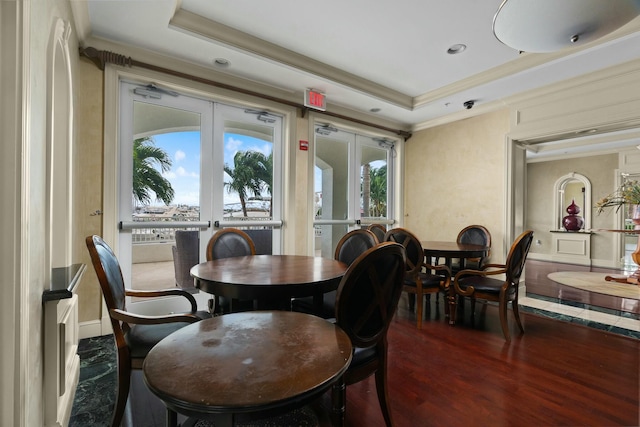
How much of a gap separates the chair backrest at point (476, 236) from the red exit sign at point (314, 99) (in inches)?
107

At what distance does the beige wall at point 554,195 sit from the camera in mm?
7062

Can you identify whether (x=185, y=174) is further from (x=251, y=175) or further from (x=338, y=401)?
(x=338, y=401)

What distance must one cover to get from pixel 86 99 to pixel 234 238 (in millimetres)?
1825

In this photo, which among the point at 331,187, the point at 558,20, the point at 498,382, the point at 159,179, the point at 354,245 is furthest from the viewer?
the point at 331,187

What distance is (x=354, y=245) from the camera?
8.68ft

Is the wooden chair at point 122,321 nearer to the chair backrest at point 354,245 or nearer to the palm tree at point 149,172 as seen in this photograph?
the chair backrest at point 354,245

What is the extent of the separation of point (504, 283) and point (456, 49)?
2.41 m

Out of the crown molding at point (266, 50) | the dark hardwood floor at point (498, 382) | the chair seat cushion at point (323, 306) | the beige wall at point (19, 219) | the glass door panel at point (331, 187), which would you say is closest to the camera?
the beige wall at point (19, 219)

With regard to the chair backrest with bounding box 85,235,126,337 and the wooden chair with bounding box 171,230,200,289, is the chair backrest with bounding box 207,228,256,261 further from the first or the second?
the chair backrest with bounding box 85,235,126,337

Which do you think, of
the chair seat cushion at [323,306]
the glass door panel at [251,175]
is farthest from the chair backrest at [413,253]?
the glass door panel at [251,175]

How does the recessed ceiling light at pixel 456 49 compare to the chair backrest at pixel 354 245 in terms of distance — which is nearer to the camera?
the chair backrest at pixel 354 245

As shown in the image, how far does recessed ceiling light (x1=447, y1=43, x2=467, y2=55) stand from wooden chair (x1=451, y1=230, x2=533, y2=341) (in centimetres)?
196

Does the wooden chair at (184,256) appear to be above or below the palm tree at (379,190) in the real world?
below

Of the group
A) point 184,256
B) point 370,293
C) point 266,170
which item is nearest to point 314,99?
point 266,170
